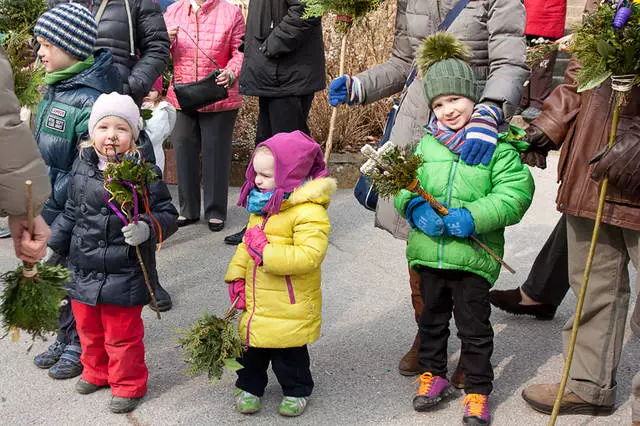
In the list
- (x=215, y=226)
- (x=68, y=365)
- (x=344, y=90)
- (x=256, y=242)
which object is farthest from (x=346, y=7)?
(x=215, y=226)

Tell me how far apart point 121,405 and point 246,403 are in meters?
0.62

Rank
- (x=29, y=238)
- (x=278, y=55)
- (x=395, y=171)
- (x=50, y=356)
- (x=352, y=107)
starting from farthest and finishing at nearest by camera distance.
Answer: (x=352, y=107), (x=278, y=55), (x=50, y=356), (x=395, y=171), (x=29, y=238)

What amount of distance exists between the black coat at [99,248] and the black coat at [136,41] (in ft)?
4.76

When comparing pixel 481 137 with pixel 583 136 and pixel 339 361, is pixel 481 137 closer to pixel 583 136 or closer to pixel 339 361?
pixel 583 136

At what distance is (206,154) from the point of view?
682 centimetres

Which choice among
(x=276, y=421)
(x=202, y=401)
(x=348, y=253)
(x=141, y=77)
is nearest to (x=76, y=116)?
(x=141, y=77)

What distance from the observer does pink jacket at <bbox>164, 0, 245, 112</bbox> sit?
665 cm

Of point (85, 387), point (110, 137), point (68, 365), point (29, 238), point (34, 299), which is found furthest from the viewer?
point (68, 365)

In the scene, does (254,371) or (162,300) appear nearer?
(254,371)

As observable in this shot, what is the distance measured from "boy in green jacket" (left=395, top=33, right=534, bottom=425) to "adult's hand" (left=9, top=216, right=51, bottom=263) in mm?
1644

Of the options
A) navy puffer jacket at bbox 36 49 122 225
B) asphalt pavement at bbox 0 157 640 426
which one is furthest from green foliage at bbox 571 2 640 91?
navy puffer jacket at bbox 36 49 122 225

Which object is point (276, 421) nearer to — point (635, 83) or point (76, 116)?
point (76, 116)

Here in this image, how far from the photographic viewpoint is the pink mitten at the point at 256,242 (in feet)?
12.7

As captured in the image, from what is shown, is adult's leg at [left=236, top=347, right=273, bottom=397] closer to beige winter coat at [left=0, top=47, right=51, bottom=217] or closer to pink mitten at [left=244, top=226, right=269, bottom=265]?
pink mitten at [left=244, top=226, right=269, bottom=265]
